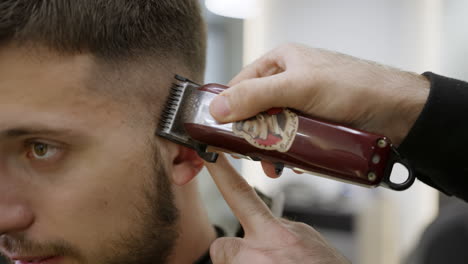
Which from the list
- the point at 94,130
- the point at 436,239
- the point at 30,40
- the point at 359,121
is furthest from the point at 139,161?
the point at 436,239

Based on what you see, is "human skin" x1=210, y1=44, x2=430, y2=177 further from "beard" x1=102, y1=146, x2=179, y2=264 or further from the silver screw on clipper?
"beard" x1=102, y1=146, x2=179, y2=264

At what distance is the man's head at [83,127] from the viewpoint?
0.95m

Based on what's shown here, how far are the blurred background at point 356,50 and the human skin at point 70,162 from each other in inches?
73.3

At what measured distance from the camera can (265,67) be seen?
1018 millimetres

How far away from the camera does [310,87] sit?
2.71ft

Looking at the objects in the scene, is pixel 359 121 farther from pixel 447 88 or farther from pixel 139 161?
pixel 139 161

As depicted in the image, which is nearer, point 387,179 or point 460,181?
point 387,179

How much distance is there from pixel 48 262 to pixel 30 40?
0.48 m

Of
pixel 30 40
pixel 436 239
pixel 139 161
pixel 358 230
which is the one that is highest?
pixel 30 40

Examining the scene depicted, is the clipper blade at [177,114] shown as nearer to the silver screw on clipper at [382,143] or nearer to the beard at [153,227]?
the beard at [153,227]

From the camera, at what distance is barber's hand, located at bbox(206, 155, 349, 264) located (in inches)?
35.7

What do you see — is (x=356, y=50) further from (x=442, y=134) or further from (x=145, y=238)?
(x=145, y=238)

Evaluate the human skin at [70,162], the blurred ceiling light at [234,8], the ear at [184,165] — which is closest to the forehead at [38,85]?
the human skin at [70,162]

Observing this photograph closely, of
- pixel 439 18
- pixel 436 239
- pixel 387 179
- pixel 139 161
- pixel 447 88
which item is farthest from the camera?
pixel 439 18
